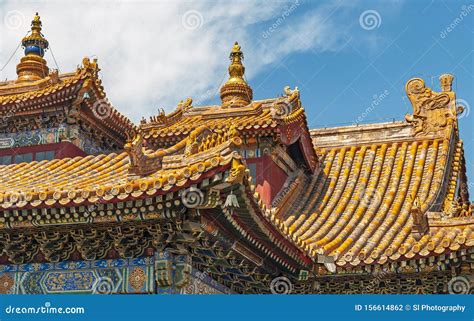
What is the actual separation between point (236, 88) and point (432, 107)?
4.81m

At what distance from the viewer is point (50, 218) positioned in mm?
10914

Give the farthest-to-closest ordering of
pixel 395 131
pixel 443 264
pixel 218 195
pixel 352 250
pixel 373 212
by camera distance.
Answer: pixel 395 131, pixel 373 212, pixel 352 250, pixel 443 264, pixel 218 195

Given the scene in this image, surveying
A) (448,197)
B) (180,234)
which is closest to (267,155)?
(448,197)

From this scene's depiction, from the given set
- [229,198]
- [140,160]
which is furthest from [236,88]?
[229,198]

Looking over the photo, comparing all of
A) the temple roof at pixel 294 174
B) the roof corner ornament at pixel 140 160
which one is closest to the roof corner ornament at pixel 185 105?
the temple roof at pixel 294 174

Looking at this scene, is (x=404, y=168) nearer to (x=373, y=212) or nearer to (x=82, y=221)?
(x=373, y=212)

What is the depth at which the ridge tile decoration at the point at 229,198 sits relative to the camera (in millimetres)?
10805

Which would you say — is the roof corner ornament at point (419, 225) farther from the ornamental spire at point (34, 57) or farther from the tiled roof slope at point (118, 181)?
the ornamental spire at point (34, 57)

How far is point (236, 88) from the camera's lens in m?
20.6

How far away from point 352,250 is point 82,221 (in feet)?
21.1

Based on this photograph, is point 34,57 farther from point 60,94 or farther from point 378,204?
point 378,204

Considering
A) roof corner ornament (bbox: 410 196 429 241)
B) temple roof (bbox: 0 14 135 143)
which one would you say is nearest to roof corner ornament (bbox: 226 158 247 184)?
roof corner ornament (bbox: 410 196 429 241)

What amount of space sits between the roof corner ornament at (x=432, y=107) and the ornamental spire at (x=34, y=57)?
912 cm

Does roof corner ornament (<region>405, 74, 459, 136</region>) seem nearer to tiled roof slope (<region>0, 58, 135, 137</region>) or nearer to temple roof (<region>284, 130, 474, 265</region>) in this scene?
temple roof (<region>284, 130, 474, 265</region>)
